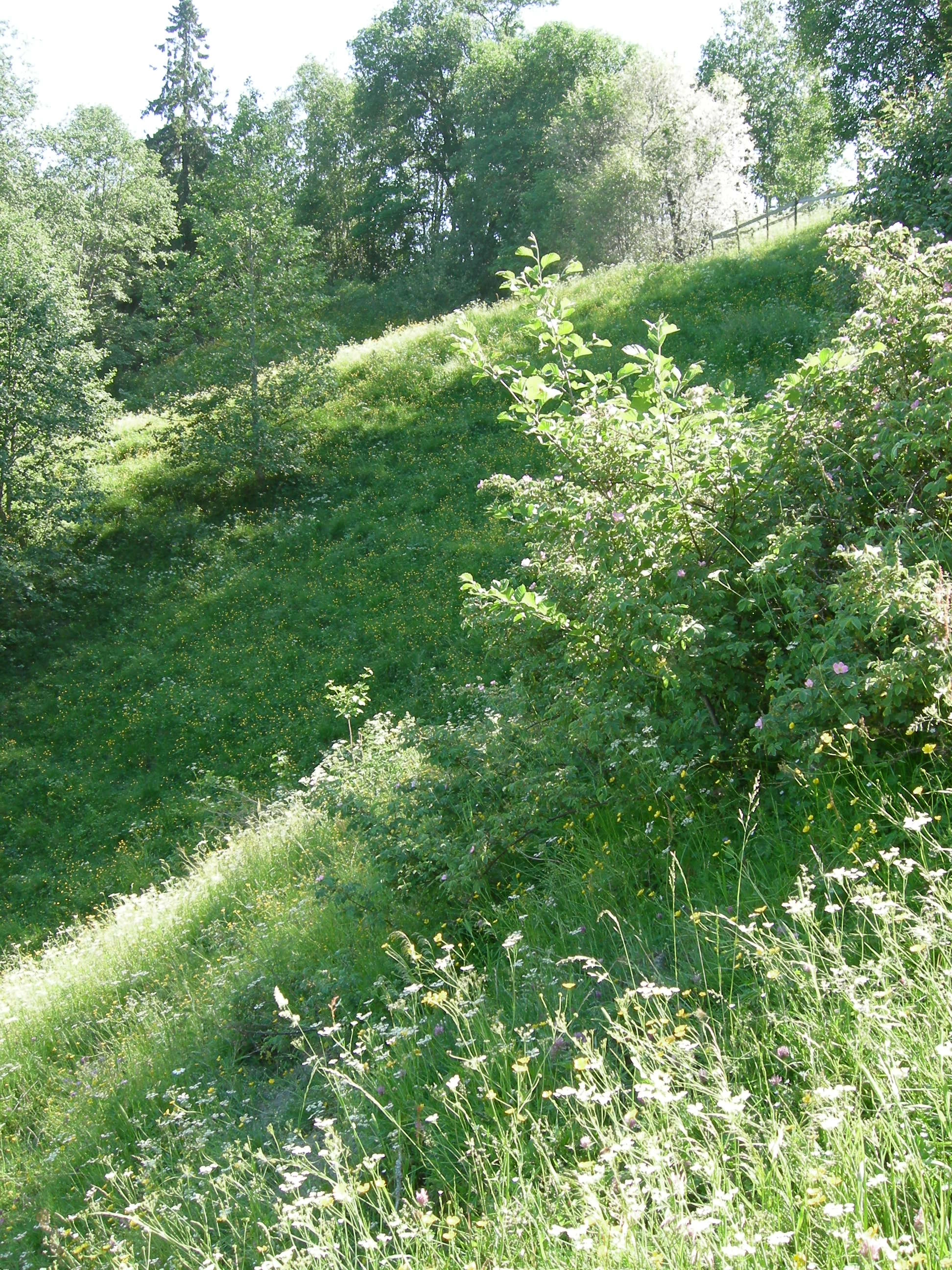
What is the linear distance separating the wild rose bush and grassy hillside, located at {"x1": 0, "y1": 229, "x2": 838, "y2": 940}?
605cm

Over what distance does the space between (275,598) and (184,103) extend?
42800 millimetres

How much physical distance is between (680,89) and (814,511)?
34.5 meters

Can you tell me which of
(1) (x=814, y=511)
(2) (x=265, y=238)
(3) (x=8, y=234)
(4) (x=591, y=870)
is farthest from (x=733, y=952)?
(3) (x=8, y=234)

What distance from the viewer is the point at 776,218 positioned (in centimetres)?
3297

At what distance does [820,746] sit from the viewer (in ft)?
10.7

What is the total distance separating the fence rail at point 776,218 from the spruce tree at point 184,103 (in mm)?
28694

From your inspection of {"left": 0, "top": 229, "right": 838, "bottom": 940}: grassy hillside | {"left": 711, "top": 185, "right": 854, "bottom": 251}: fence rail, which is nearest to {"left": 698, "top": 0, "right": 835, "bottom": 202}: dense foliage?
{"left": 711, "top": 185, "right": 854, "bottom": 251}: fence rail

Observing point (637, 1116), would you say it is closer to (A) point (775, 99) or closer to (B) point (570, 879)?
(B) point (570, 879)

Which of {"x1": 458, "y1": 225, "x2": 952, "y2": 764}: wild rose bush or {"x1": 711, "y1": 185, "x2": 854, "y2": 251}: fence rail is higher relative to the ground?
{"x1": 711, "y1": 185, "x2": 854, "y2": 251}: fence rail

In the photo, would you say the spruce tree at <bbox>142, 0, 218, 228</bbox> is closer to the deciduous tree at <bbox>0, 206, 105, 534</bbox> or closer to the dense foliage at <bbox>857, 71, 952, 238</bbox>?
the deciduous tree at <bbox>0, 206, 105, 534</bbox>

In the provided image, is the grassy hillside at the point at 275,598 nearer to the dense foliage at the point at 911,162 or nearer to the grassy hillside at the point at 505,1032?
the dense foliage at the point at 911,162

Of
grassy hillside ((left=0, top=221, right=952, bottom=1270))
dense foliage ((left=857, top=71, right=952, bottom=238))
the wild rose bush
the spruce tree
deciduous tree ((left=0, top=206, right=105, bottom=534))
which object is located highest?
the spruce tree

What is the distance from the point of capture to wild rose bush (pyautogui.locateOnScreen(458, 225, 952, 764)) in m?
3.35

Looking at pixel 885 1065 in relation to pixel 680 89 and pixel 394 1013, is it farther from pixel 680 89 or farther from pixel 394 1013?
pixel 680 89
